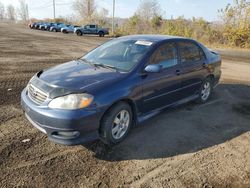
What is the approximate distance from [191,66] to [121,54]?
66.4 inches

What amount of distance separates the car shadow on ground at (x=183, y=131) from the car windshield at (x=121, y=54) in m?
1.25

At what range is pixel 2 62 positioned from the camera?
10109 mm

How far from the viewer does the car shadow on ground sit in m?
3.88

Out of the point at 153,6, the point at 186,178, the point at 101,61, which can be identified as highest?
the point at 153,6

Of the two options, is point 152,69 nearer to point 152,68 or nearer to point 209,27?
point 152,68

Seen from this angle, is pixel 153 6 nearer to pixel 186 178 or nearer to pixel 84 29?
pixel 84 29

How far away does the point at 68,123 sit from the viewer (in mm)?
3340

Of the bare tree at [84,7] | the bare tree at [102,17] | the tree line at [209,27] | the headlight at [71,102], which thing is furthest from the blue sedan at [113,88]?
the bare tree at [84,7]

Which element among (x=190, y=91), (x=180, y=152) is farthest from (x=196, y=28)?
(x=180, y=152)

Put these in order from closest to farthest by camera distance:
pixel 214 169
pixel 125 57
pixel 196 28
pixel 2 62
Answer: pixel 214 169 < pixel 125 57 < pixel 2 62 < pixel 196 28

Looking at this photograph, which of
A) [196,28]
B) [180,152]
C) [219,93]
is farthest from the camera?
[196,28]

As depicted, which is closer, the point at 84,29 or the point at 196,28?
the point at 196,28

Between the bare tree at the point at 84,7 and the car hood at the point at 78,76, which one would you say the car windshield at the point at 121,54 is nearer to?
the car hood at the point at 78,76

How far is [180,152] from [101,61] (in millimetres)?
2151
